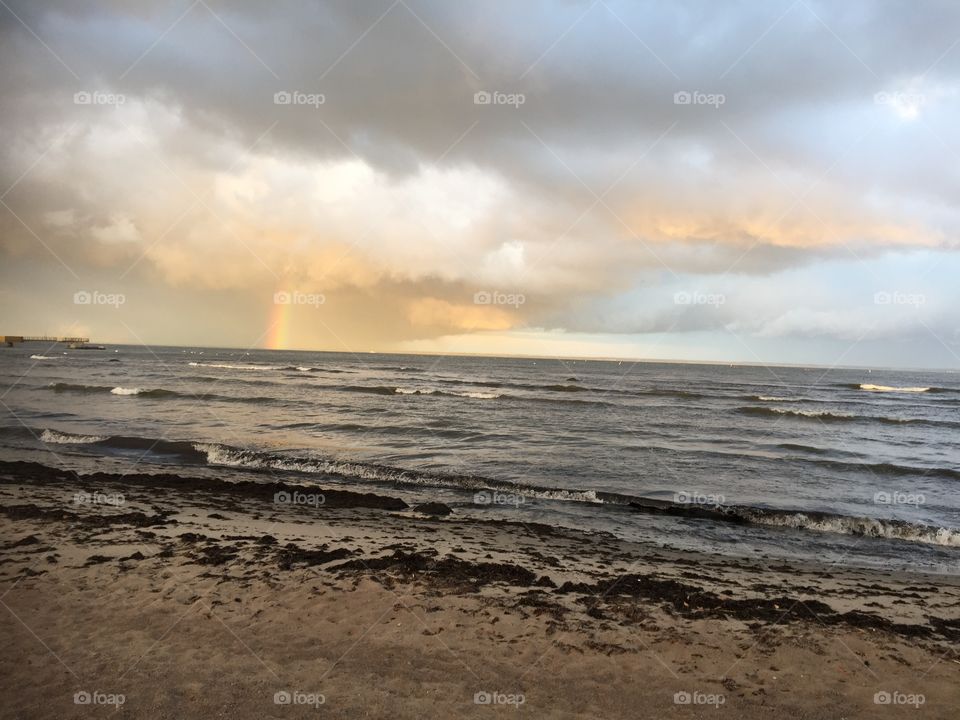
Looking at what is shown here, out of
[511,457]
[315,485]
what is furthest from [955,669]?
[511,457]

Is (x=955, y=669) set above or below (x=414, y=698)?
below

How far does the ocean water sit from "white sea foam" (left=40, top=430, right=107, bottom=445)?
106 millimetres

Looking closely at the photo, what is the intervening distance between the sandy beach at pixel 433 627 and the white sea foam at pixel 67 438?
1022 centimetres

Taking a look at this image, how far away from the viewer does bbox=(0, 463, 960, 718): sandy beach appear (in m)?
4.73

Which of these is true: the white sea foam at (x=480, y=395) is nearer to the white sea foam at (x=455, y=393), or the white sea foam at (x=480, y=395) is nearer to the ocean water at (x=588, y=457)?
the white sea foam at (x=455, y=393)

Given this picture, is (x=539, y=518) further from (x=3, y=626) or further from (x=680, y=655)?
(x=3, y=626)

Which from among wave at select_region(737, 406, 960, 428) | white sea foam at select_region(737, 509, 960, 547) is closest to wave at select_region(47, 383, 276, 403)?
white sea foam at select_region(737, 509, 960, 547)

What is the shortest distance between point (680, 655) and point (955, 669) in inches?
116

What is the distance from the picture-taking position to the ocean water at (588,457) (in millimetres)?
12102

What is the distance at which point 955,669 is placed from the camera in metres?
5.74

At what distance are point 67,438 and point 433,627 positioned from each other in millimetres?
19652

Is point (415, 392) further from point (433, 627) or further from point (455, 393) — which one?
point (433, 627)

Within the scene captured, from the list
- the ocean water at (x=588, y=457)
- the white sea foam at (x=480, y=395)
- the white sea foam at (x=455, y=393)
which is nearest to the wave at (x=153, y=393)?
the ocean water at (x=588, y=457)

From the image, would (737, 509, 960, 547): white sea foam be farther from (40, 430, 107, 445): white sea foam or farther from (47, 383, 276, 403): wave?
(47, 383, 276, 403): wave
